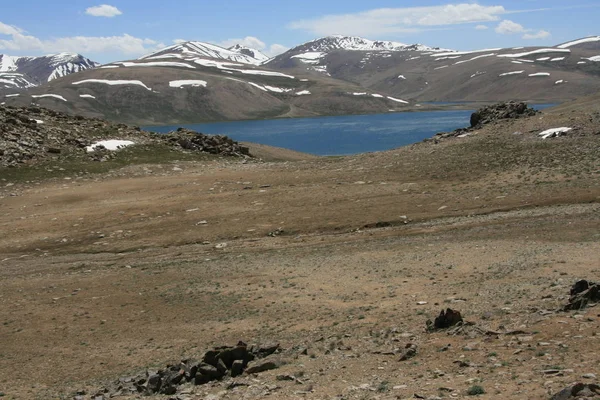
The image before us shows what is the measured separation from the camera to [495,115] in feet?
166

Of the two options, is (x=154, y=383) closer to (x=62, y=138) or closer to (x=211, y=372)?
(x=211, y=372)

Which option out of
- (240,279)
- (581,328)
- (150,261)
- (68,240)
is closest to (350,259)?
(240,279)

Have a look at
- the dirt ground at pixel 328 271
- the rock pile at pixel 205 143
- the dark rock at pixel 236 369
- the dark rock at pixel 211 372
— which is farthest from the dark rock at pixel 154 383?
the rock pile at pixel 205 143

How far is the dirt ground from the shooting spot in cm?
1305

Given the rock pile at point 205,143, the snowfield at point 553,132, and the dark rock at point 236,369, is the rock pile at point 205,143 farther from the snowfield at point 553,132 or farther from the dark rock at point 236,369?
the dark rock at point 236,369

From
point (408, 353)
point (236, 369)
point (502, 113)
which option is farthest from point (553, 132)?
point (236, 369)

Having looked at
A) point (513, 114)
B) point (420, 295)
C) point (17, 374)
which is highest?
point (513, 114)

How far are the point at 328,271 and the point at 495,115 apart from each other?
32495 mm

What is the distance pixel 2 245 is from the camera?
3034cm

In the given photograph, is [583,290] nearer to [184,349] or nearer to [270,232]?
[184,349]

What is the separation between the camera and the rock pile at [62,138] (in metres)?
48.2

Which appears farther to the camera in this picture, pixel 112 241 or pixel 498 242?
pixel 112 241

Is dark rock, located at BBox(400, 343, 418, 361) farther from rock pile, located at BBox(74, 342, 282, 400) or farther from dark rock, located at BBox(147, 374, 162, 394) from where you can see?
dark rock, located at BBox(147, 374, 162, 394)

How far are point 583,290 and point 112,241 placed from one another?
21367 mm
